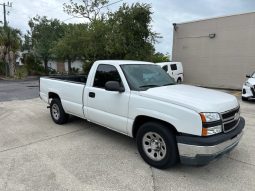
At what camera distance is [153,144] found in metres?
3.83

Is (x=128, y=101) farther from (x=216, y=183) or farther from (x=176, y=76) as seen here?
(x=176, y=76)

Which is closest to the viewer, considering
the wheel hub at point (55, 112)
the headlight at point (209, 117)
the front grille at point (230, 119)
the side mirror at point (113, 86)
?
the headlight at point (209, 117)

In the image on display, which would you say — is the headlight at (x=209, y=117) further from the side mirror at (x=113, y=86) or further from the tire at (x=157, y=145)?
the side mirror at (x=113, y=86)

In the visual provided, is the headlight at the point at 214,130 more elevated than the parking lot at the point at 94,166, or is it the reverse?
the headlight at the point at 214,130

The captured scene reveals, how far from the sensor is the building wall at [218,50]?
15062 mm

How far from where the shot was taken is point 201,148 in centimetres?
320

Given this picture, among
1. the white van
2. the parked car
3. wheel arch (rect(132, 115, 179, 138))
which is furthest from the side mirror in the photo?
the white van

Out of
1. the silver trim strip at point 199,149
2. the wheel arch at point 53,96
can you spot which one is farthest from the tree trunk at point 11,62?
the silver trim strip at point 199,149

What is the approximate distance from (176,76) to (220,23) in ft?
16.4

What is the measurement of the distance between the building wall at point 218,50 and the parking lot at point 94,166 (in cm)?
1116

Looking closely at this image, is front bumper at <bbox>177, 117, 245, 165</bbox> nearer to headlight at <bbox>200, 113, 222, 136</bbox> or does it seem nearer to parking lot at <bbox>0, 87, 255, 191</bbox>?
headlight at <bbox>200, 113, 222, 136</bbox>

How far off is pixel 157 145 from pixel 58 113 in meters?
3.33

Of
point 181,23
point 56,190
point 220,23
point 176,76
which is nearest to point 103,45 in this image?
point 176,76

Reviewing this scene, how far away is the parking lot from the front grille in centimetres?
75
